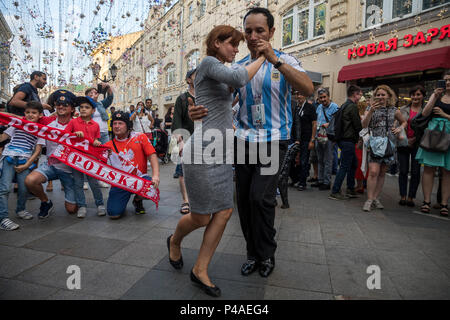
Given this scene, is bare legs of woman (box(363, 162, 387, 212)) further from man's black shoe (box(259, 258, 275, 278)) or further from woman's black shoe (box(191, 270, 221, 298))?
woman's black shoe (box(191, 270, 221, 298))

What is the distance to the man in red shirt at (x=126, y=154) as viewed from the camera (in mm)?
4074

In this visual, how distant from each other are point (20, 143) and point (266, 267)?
11.5ft

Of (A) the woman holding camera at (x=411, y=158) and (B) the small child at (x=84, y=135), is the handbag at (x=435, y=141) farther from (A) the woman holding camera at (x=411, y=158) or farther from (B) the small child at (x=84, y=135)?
(B) the small child at (x=84, y=135)

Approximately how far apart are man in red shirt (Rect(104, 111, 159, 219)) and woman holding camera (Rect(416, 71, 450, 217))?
4.38m

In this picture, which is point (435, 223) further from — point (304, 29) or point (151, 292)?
point (304, 29)

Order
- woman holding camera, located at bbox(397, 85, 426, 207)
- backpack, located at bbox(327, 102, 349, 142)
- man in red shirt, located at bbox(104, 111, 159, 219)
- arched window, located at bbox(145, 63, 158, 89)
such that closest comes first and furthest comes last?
man in red shirt, located at bbox(104, 111, 159, 219), woman holding camera, located at bbox(397, 85, 426, 207), backpack, located at bbox(327, 102, 349, 142), arched window, located at bbox(145, 63, 158, 89)

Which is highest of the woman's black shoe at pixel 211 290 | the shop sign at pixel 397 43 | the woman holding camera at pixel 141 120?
the shop sign at pixel 397 43

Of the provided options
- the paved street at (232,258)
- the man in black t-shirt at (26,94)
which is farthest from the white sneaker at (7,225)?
the man in black t-shirt at (26,94)

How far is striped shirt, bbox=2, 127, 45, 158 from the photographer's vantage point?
3.67 metres

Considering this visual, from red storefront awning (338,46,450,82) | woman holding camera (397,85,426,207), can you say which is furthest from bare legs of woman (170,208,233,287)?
red storefront awning (338,46,450,82)

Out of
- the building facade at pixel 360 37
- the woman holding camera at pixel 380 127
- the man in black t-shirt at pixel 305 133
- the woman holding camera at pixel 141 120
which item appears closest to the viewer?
the woman holding camera at pixel 380 127

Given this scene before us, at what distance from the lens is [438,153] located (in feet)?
15.1

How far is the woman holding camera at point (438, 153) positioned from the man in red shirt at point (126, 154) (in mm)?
4384
